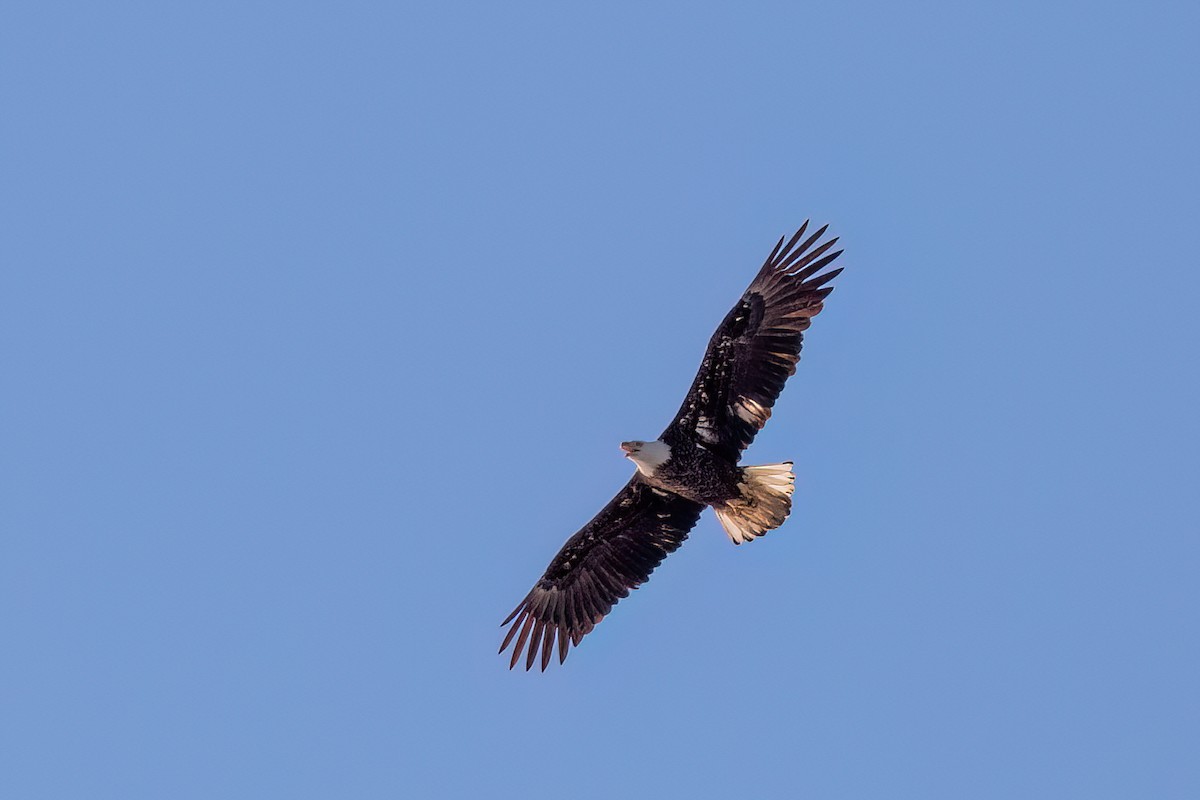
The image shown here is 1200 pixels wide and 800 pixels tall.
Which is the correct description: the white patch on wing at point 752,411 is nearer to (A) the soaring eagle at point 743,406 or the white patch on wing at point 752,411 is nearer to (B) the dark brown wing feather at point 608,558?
(A) the soaring eagle at point 743,406

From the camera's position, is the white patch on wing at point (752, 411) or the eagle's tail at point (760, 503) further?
the eagle's tail at point (760, 503)

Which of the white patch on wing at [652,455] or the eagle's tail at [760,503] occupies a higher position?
the white patch on wing at [652,455]

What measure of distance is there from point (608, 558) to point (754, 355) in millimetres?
3072

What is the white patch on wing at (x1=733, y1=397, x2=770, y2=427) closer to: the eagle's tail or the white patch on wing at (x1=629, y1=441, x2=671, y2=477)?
the eagle's tail

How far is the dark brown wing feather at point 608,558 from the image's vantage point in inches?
822

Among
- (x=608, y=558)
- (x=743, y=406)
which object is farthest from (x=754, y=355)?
(x=608, y=558)

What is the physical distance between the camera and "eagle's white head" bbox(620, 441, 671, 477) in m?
20.0

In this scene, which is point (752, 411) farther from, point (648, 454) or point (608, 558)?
point (608, 558)

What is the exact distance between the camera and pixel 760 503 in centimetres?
2022

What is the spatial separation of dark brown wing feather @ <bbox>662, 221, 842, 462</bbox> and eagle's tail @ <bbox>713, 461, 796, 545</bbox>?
36 centimetres

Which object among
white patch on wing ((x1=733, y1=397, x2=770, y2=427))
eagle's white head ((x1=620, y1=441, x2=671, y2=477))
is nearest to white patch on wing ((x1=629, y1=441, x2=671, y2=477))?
eagle's white head ((x1=620, y1=441, x2=671, y2=477))

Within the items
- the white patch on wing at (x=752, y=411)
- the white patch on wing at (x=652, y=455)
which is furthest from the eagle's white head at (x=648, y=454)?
the white patch on wing at (x=752, y=411)

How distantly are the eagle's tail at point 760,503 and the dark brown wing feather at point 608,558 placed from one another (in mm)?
628

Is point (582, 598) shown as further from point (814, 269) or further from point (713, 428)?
point (814, 269)
